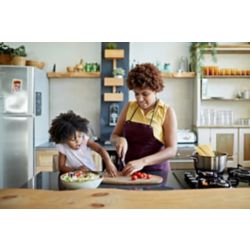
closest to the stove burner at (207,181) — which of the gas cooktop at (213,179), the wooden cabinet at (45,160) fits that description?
the gas cooktop at (213,179)

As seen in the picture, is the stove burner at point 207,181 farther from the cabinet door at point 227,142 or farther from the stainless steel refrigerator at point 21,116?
the stainless steel refrigerator at point 21,116

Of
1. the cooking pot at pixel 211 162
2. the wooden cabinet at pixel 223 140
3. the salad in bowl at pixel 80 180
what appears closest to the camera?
the salad in bowl at pixel 80 180

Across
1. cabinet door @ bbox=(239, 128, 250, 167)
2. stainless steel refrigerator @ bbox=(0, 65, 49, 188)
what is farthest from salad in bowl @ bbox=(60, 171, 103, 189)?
cabinet door @ bbox=(239, 128, 250, 167)

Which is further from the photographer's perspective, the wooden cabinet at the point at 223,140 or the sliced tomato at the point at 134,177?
the wooden cabinet at the point at 223,140

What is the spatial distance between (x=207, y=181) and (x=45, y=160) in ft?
2.23

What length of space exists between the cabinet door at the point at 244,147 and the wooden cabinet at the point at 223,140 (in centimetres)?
2

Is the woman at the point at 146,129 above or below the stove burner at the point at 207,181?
above

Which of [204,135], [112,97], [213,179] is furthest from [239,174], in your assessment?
[112,97]

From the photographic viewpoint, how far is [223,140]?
1.42m

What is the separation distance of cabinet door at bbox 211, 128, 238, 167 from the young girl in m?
0.47

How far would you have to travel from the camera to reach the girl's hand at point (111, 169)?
1281mm

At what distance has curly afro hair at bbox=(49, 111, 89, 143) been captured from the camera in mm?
1299

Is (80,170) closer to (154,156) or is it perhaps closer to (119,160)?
(119,160)
